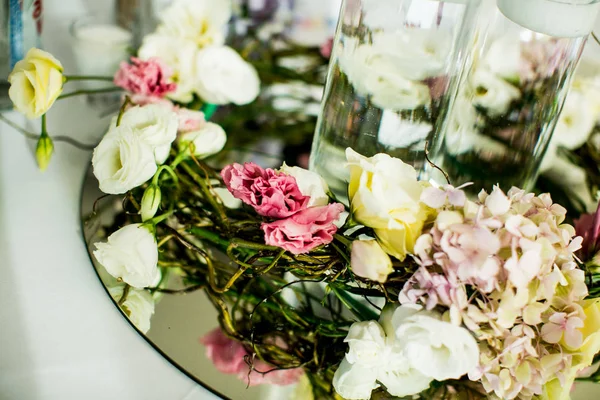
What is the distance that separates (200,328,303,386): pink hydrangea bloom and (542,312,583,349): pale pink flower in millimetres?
155

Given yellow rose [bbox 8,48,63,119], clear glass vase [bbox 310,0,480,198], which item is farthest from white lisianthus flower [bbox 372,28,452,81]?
yellow rose [bbox 8,48,63,119]

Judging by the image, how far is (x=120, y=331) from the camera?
41cm

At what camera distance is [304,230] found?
1.09ft

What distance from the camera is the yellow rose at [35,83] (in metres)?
0.41

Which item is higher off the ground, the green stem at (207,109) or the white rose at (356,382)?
the green stem at (207,109)

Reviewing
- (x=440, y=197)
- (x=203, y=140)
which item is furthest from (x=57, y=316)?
(x=440, y=197)

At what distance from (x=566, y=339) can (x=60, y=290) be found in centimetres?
33

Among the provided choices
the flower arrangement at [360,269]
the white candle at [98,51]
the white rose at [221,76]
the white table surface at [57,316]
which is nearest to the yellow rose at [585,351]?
the flower arrangement at [360,269]

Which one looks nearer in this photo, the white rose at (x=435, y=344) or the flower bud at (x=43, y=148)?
the white rose at (x=435, y=344)

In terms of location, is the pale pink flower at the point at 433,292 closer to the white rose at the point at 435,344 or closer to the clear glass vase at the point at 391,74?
the white rose at the point at 435,344

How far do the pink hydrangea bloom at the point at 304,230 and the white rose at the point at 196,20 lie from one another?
27 centimetres

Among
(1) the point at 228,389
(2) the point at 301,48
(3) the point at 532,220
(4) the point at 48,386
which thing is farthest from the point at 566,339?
(2) the point at 301,48

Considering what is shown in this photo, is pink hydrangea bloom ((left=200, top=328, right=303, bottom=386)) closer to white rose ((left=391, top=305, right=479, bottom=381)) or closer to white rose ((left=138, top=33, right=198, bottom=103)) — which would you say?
white rose ((left=391, top=305, right=479, bottom=381))

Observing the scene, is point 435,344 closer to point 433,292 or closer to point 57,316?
point 433,292
